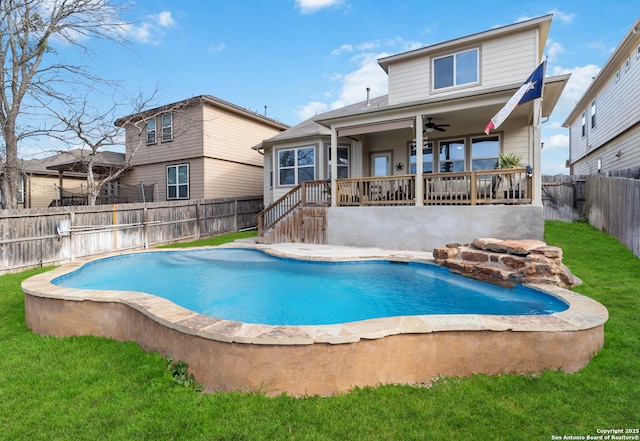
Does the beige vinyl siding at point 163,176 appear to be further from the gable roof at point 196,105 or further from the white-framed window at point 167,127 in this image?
the gable roof at point 196,105

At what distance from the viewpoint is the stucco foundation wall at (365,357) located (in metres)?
2.97

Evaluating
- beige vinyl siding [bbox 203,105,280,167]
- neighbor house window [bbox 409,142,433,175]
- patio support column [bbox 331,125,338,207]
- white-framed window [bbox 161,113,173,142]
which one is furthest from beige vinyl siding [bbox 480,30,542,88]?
white-framed window [bbox 161,113,173,142]

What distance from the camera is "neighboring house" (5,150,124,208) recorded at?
1803 centimetres

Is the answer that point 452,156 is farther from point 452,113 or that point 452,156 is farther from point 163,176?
point 163,176

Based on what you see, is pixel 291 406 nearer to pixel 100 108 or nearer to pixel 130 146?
pixel 100 108

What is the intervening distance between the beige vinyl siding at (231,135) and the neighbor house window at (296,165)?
437 centimetres

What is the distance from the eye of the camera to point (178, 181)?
17.8 meters

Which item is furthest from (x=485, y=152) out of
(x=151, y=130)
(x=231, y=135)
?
(x=151, y=130)

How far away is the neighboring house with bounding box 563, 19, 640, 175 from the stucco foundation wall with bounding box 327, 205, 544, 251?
7539 millimetres

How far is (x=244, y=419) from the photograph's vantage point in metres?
2.59

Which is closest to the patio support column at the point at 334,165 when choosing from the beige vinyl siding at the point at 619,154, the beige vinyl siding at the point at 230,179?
the beige vinyl siding at the point at 230,179

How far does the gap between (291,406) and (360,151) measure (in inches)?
449

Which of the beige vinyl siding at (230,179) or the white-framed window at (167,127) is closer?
the beige vinyl siding at (230,179)

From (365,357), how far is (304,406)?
69cm
